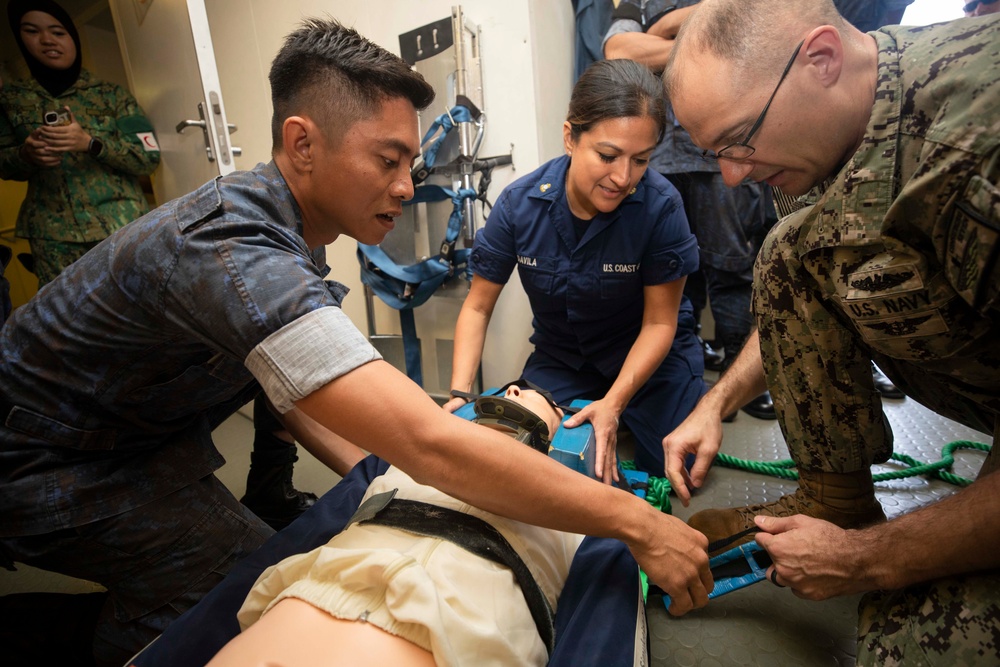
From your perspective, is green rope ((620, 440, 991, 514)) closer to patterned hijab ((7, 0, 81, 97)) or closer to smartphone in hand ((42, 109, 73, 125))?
smartphone in hand ((42, 109, 73, 125))

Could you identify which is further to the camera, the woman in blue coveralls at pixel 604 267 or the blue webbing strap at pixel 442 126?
the blue webbing strap at pixel 442 126

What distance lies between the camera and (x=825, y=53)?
0.84 m

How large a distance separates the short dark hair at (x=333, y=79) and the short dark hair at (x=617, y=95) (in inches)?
22.5

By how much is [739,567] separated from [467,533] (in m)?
0.77

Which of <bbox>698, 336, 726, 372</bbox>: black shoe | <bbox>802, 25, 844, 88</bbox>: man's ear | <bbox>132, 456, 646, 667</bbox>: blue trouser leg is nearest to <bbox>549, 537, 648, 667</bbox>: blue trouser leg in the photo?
<bbox>132, 456, 646, 667</bbox>: blue trouser leg

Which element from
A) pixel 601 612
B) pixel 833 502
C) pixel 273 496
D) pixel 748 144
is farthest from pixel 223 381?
pixel 833 502

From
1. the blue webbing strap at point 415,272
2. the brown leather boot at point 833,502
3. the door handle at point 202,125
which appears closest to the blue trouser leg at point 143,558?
the brown leather boot at point 833,502

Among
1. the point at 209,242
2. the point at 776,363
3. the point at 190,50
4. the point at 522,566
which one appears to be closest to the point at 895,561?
the point at 776,363

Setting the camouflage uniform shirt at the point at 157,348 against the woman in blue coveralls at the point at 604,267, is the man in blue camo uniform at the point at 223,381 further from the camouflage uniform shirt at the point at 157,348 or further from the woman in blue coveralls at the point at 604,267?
the woman in blue coveralls at the point at 604,267

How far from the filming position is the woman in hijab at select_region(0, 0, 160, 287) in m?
2.21

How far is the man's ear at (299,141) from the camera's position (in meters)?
1.03

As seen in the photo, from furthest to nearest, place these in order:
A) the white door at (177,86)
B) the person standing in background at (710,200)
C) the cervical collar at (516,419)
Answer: the person standing in background at (710,200) < the white door at (177,86) < the cervical collar at (516,419)

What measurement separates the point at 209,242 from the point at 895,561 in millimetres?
1184

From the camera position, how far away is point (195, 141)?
217cm
